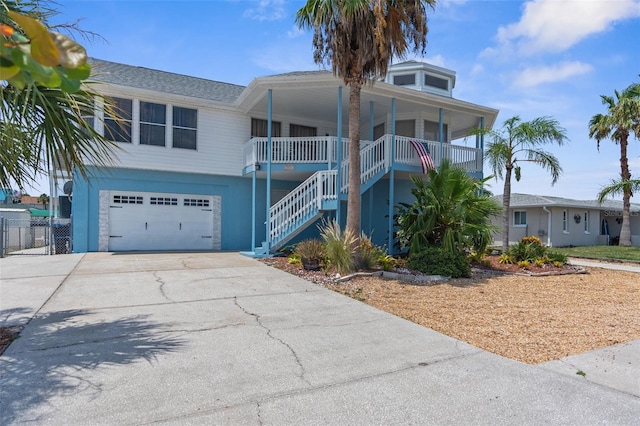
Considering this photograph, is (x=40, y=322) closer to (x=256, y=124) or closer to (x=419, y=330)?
→ (x=419, y=330)

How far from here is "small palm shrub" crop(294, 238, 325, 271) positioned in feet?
34.3

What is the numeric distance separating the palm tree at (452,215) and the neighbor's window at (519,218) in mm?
16394

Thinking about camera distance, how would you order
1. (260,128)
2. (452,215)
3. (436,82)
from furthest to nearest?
(436,82) → (260,128) → (452,215)

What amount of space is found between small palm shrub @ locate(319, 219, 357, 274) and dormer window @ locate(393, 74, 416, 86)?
12.4 meters

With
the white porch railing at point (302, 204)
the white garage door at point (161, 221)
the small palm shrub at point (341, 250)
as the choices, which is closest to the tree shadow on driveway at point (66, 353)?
the small palm shrub at point (341, 250)

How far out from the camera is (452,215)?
10.8m

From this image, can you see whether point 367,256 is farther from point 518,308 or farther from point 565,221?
point 565,221

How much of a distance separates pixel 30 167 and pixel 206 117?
11153 millimetres

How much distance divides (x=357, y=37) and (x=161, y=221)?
33.7ft

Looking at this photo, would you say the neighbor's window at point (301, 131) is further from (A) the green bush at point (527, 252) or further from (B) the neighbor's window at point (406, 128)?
(A) the green bush at point (527, 252)

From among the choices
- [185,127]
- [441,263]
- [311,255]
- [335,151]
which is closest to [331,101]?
[335,151]

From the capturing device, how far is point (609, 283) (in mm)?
10445

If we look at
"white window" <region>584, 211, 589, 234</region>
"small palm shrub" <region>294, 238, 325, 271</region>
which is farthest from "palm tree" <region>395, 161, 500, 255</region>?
"white window" <region>584, 211, 589, 234</region>

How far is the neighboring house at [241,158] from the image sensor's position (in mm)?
13508
